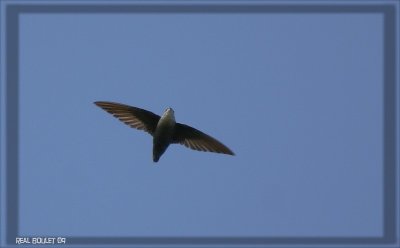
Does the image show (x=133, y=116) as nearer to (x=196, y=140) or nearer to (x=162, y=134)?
(x=162, y=134)

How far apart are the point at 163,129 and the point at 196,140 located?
1.80ft

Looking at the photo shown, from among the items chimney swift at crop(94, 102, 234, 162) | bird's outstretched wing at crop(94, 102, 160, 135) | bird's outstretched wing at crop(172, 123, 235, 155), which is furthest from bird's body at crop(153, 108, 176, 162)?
bird's outstretched wing at crop(94, 102, 160, 135)

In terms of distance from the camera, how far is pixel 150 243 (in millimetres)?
11891

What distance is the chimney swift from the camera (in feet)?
40.9

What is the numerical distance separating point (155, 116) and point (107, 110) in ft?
2.05

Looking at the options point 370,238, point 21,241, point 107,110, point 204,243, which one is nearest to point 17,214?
point 21,241

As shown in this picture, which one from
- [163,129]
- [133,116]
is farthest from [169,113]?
[133,116]

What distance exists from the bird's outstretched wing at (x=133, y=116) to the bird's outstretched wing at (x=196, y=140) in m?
0.32

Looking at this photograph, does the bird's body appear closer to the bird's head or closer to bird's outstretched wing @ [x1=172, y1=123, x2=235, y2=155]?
the bird's head

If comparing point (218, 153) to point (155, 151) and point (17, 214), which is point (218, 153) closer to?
point (155, 151)

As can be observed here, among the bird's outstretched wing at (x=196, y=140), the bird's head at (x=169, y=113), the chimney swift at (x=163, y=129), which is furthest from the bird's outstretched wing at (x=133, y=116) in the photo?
the bird's head at (x=169, y=113)

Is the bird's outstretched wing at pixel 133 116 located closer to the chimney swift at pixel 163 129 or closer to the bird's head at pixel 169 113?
the chimney swift at pixel 163 129

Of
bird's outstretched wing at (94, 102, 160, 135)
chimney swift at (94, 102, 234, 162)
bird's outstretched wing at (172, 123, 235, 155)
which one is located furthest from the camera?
bird's outstretched wing at (94, 102, 160, 135)

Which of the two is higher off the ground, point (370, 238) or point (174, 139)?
point (174, 139)
